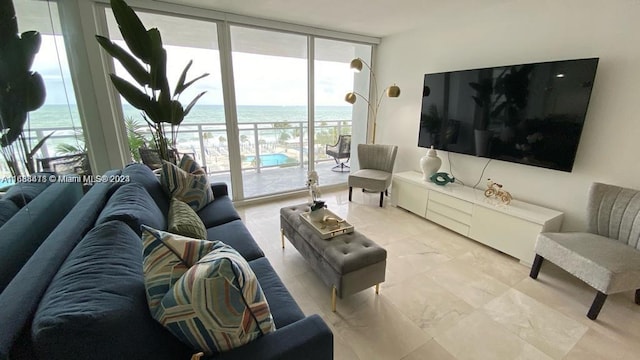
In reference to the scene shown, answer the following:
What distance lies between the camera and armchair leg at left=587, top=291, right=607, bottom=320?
5.74 feet

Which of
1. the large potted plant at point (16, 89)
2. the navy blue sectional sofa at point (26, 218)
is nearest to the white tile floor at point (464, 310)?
the navy blue sectional sofa at point (26, 218)

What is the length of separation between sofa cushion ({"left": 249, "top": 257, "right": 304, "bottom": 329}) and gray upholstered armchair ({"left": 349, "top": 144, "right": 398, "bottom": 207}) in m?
2.30

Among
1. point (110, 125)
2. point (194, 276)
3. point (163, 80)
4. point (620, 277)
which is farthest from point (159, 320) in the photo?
point (110, 125)

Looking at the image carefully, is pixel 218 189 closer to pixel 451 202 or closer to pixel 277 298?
pixel 277 298

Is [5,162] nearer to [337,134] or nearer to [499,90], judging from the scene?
[499,90]

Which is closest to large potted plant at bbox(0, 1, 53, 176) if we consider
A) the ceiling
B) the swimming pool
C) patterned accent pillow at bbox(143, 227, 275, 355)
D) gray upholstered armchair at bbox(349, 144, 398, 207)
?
patterned accent pillow at bbox(143, 227, 275, 355)

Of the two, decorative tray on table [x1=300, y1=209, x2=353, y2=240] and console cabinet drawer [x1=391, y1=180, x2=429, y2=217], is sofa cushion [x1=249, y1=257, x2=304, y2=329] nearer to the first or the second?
decorative tray on table [x1=300, y1=209, x2=353, y2=240]

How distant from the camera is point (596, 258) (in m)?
1.78

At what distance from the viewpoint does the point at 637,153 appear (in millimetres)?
2035

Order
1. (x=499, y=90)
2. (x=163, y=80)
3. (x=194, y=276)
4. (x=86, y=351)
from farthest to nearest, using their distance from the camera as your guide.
Result: (x=499, y=90)
(x=163, y=80)
(x=194, y=276)
(x=86, y=351)

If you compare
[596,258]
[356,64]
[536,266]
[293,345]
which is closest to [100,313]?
[293,345]

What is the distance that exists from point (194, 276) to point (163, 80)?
7.43ft

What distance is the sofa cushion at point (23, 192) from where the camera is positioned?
1.28 m

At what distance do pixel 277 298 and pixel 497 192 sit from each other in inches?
96.9
